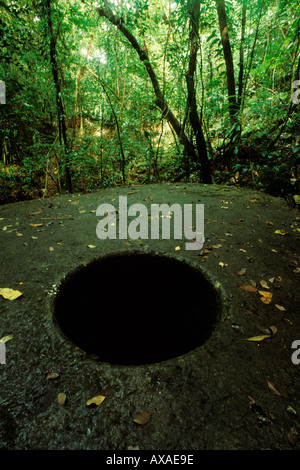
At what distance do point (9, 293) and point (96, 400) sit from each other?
97 centimetres

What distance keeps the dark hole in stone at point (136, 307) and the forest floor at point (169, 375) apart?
0.37ft

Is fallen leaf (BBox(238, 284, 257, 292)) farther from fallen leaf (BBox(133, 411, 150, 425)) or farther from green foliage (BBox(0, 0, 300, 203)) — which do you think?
green foliage (BBox(0, 0, 300, 203))

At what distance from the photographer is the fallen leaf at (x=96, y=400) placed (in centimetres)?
98

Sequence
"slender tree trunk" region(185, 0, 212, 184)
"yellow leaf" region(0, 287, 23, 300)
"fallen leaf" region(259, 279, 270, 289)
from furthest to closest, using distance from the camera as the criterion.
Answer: "slender tree trunk" region(185, 0, 212, 184) < "fallen leaf" region(259, 279, 270, 289) < "yellow leaf" region(0, 287, 23, 300)

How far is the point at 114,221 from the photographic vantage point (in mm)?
2627

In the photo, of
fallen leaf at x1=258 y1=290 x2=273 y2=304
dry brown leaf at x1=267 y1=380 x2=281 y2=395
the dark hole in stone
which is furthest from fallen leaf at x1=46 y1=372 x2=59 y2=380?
fallen leaf at x1=258 y1=290 x2=273 y2=304

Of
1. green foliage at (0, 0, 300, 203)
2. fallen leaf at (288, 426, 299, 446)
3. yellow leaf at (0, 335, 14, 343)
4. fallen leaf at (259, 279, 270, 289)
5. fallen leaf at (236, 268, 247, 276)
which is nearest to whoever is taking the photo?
fallen leaf at (288, 426, 299, 446)

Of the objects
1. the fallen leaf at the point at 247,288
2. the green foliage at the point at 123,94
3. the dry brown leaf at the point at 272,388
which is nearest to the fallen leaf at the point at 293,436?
the dry brown leaf at the point at 272,388

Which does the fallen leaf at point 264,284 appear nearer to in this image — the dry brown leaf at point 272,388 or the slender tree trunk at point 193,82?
the dry brown leaf at point 272,388

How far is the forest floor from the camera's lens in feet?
2.91

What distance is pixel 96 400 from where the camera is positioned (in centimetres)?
99

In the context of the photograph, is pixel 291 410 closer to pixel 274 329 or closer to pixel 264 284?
pixel 274 329

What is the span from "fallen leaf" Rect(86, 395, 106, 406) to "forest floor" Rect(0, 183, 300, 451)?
0.01m

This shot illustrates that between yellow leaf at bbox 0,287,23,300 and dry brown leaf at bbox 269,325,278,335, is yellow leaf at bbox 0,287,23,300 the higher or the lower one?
the higher one
